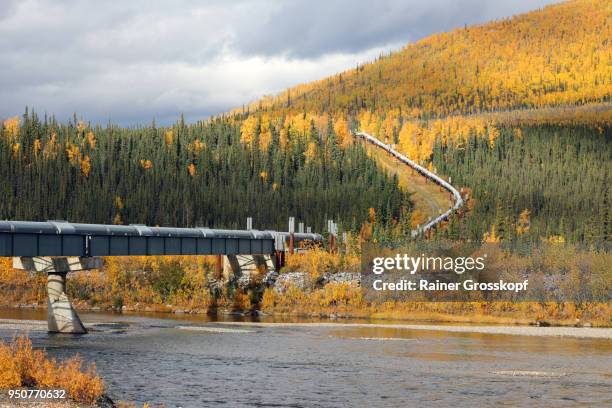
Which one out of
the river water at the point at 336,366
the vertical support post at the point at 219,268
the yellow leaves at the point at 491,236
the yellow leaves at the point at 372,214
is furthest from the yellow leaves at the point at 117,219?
the river water at the point at 336,366

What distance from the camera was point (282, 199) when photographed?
190000 mm

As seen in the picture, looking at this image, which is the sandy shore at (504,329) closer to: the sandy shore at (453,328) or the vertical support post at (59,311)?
the sandy shore at (453,328)

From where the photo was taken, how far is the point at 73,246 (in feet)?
245

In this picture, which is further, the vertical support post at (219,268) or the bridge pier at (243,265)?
the vertical support post at (219,268)

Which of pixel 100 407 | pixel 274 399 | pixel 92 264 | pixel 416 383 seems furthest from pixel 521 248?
pixel 100 407

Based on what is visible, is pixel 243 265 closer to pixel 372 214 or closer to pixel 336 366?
pixel 336 366

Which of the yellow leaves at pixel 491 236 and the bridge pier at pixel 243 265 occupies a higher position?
the yellow leaves at pixel 491 236

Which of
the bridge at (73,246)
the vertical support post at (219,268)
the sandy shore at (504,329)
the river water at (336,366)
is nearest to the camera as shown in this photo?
the river water at (336,366)

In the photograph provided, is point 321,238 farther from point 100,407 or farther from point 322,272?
point 100,407

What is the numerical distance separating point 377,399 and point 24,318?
5675 cm

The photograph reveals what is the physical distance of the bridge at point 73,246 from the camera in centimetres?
6912

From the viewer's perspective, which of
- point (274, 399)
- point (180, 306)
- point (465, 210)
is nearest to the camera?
point (274, 399)

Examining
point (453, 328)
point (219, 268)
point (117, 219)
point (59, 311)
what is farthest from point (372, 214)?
point (59, 311)

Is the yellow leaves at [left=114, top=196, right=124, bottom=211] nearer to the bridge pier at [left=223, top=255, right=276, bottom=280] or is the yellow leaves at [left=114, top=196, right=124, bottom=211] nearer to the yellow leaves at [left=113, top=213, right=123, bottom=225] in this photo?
the yellow leaves at [left=113, top=213, right=123, bottom=225]
